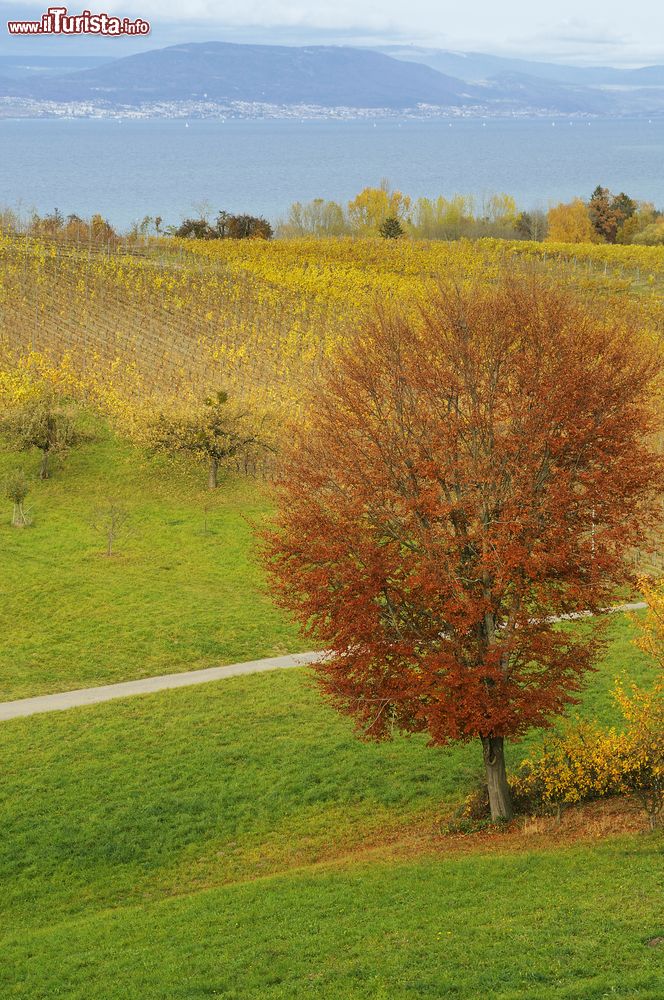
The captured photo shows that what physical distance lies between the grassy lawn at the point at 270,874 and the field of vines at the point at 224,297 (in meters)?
25.8

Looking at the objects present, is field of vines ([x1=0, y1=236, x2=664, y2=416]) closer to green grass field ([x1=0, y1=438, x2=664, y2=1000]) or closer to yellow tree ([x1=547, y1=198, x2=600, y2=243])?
yellow tree ([x1=547, y1=198, x2=600, y2=243])

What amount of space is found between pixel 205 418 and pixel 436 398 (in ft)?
85.8

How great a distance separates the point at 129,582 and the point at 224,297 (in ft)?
119

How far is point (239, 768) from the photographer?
2336 cm

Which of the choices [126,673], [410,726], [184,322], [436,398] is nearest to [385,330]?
[436,398]

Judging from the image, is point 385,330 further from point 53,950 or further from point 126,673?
point 126,673

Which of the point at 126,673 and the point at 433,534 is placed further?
the point at 126,673

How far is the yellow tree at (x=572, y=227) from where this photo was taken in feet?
346

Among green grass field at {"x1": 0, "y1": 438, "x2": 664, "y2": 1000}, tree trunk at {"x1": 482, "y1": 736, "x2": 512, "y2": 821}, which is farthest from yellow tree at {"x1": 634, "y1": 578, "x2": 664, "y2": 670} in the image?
tree trunk at {"x1": 482, "y1": 736, "x2": 512, "y2": 821}

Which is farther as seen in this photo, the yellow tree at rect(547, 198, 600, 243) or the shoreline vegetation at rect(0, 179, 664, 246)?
the yellow tree at rect(547, 198, 600, 243)

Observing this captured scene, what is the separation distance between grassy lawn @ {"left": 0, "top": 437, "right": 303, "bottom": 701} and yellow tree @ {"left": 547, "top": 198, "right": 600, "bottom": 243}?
6923cm

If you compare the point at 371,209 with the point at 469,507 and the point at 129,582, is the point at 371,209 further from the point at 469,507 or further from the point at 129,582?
the point at 469,507

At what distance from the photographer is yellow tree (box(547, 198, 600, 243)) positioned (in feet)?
346

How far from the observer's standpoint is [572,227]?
105688 mm
